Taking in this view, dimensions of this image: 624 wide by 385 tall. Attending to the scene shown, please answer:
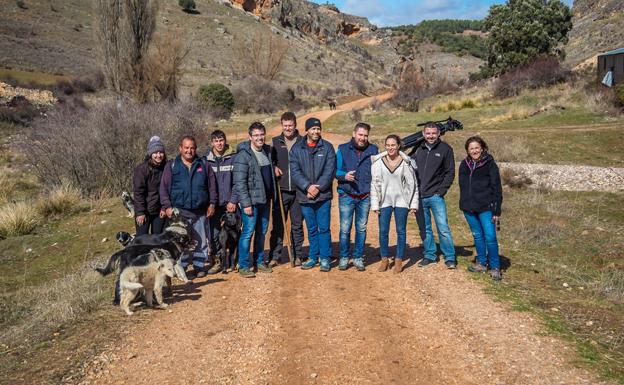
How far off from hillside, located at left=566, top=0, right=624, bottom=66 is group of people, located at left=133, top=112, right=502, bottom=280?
114 ft

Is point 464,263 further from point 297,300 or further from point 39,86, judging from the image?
point 39,86

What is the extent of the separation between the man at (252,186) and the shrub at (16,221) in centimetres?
689

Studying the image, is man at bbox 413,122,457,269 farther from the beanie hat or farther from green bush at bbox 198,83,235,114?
green bush at bbox 198,83,235,114

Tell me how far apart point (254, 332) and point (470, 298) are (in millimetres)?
2490

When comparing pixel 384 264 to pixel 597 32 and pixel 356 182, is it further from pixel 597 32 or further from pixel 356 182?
pixel 597 32

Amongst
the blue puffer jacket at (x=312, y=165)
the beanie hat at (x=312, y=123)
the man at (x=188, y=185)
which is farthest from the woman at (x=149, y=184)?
the beanie hat at (x=312, y=123)

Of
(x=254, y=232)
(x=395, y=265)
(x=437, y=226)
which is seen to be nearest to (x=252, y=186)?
(x=254, y=232)

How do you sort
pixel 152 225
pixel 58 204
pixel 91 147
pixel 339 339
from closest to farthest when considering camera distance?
pixel 339 339 < pixel 152 225 < pixel 58 204 < pixel 91 147

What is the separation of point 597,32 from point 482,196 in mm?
52477

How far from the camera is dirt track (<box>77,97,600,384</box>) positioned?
14.4ft

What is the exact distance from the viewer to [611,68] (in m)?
27.5

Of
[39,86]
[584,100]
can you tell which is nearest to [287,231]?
[584,100]

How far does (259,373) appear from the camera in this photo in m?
4.45

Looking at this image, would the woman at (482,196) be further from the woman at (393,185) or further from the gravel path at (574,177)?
the gravel path at (574,177)
